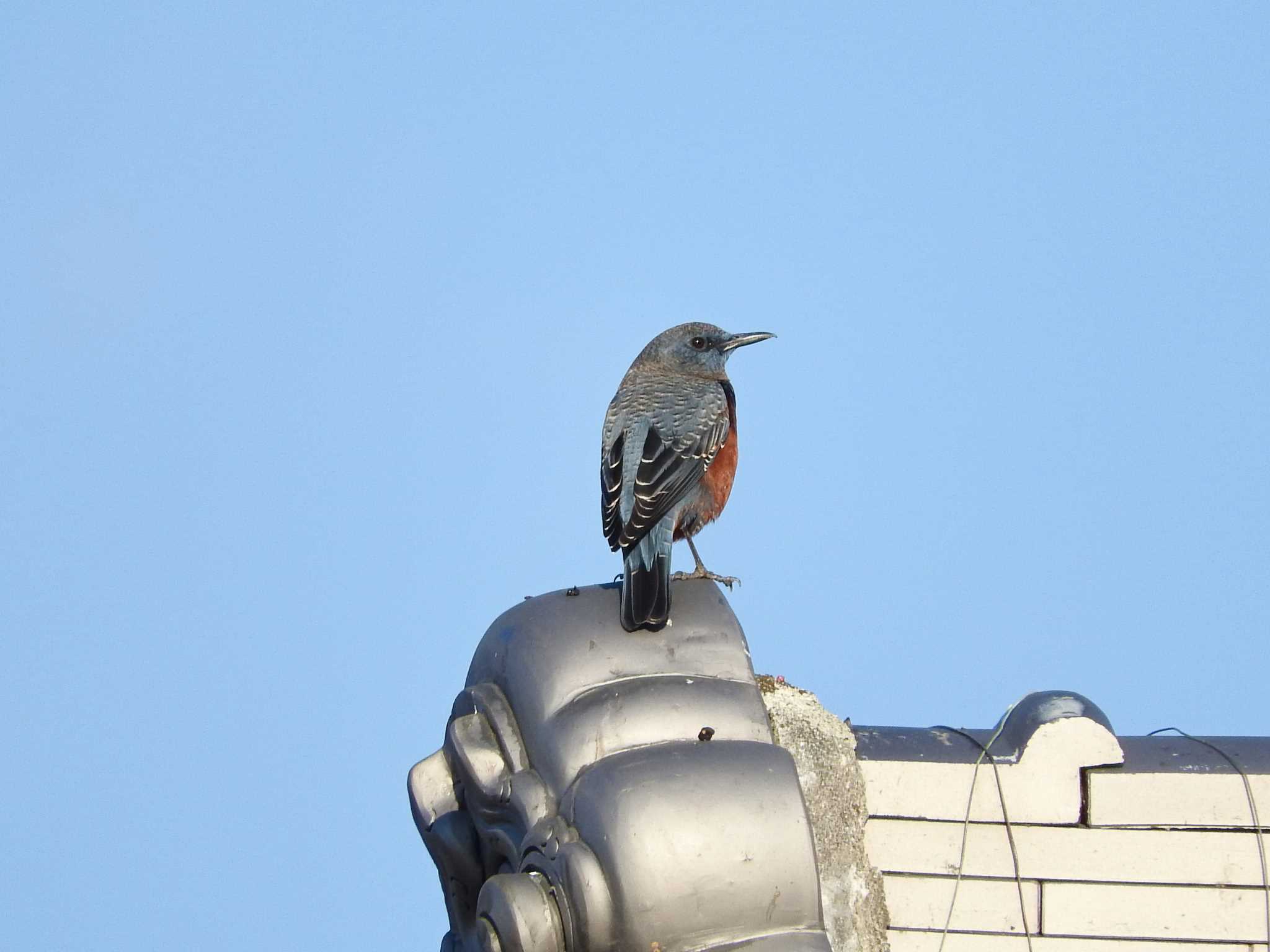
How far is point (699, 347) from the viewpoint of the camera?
7906 mm

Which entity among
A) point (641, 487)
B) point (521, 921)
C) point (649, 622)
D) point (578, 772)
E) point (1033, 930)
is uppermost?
point (641, 487)

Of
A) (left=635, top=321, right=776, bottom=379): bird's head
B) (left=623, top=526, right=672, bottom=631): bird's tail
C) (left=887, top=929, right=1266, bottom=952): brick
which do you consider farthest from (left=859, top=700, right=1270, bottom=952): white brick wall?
(left=635, top=321, right=776, bottom=379): bird's head

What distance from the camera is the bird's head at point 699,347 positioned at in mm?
7883

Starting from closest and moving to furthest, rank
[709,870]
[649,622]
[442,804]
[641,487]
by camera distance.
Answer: [709,870] < [649,622] < [442,804] < [641,487]

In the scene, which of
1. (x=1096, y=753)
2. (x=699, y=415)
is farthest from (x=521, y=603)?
(x=1096, y=753)

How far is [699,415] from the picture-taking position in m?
6.82

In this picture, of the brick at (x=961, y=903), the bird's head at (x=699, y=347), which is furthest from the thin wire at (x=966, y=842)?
the bird's head at (x=699, y=347)

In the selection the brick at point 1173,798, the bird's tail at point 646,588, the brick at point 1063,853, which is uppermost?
the bird's tail at point 646,588

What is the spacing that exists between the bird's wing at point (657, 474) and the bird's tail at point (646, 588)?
9.1 inches

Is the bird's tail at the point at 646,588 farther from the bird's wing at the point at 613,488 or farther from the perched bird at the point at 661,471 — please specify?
the bird's wing at the point at 613,488

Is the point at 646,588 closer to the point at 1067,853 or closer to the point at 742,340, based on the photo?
the point at 1067,853

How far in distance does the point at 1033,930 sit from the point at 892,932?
1.63 ft

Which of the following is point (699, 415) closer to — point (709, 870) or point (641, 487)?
point (641, 487)

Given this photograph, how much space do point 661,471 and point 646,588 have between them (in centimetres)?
111
